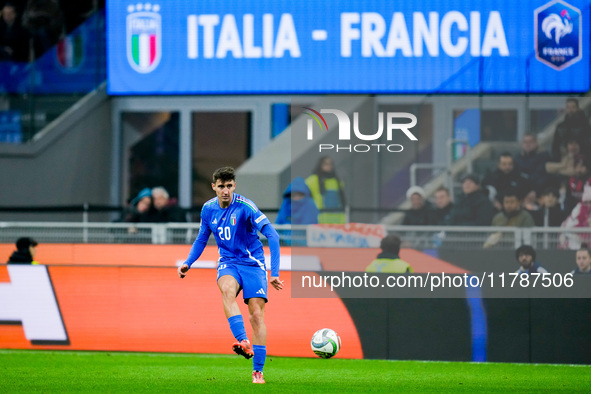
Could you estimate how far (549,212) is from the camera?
13.3 m

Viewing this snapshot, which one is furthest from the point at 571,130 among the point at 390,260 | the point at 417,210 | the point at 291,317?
the point at 291,317

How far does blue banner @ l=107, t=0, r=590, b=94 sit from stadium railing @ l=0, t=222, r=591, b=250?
442cm

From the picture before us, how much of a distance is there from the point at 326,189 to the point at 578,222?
3.48 metres

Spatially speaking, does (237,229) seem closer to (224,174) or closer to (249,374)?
(224,174)

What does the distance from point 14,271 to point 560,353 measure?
655 centimetres

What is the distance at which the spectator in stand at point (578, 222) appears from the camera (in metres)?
12.6

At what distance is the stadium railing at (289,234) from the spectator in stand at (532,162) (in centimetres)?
80

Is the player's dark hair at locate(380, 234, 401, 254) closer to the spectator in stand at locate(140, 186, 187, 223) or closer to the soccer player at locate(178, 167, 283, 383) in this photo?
the soccer player at locate(178, 167, 283, 383)

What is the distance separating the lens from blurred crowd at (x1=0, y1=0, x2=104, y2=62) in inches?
719

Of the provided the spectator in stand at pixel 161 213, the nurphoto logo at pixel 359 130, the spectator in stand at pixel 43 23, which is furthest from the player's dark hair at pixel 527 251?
the spectator in stand at pixel 43 23

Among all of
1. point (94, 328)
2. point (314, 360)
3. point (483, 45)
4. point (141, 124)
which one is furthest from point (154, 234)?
point (483, 45)

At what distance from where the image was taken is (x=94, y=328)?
12039mm

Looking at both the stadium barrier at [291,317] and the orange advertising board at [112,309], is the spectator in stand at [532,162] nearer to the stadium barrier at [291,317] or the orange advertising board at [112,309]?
the stadium barrier at [291,317]

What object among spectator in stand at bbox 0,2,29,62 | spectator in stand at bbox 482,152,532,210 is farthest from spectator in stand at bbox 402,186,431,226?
spectator in stand at bbox 0,2,29,62
